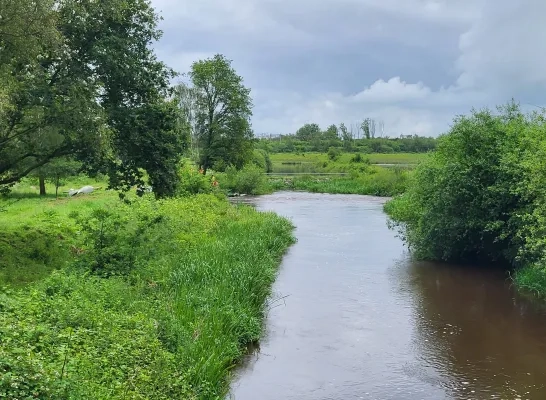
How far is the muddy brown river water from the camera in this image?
988 centimetres

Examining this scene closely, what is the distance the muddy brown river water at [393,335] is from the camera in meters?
9.88

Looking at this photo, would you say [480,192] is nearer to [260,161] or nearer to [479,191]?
[479,191]

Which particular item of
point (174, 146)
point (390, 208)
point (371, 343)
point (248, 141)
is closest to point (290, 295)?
point (371, 343)

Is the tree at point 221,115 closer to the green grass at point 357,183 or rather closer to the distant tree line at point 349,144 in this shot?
the green grass at point 357,183

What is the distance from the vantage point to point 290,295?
15.9 metres

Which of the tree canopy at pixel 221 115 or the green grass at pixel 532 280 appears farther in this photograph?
the tree canopy at pixel 221 115

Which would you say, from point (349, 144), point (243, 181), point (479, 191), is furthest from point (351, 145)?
point (479, 191)

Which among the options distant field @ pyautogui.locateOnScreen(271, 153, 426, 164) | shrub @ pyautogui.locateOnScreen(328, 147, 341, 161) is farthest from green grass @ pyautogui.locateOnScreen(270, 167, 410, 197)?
shrub @ pyautogui.locateOnScreen(328, 147, 341, 161)

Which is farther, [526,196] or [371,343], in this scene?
[526,196]

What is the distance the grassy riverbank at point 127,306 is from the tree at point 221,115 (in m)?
32.6

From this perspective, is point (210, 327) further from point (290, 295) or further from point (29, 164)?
point (29, 164)

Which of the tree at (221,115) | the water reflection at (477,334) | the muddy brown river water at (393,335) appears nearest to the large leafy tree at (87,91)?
the muddy brown river water at (393,335)

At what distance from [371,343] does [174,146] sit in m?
8.50

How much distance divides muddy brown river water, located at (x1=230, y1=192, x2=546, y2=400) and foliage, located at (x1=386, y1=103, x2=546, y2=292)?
39.6 inches
